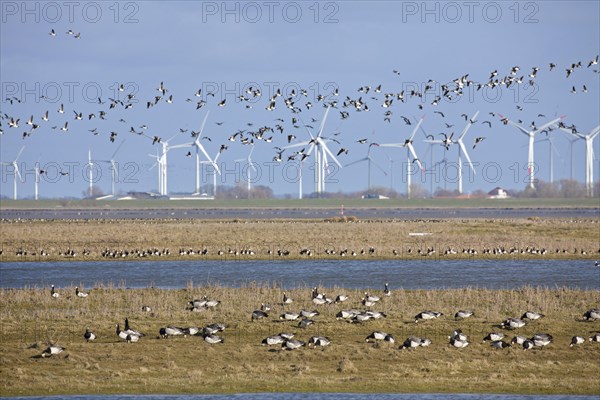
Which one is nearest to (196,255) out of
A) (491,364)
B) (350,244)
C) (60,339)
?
(350,244)

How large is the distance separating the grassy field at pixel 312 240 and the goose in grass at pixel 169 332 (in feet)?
107

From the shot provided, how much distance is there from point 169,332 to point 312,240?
157ft

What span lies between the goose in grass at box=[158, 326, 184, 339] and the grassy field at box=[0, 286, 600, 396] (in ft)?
0.99

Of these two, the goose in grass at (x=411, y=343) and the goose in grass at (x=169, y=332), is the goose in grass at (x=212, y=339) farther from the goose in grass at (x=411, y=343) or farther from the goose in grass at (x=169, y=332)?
the goose in grass at (x=411, y=343)

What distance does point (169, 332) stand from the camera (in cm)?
3134

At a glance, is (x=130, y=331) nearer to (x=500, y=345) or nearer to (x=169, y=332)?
(x=169, y=332)

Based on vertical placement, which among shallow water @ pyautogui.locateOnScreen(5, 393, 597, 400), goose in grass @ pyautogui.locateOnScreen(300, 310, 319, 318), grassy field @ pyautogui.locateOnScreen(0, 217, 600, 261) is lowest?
shallow water @ pyautogui.locateOnScreen(5, 393, 597, 400)

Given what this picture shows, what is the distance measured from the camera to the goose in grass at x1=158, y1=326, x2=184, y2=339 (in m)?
31.3

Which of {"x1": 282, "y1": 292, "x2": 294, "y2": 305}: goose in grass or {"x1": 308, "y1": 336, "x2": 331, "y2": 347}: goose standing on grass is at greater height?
{"x1": 282, "y1": 292, "x2": 294, "y2": 305}: goose in grass

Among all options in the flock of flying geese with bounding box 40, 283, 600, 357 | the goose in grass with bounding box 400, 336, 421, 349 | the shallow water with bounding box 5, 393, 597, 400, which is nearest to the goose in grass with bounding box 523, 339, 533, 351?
the flock of flying geese with bounding box 40, 283, 600, 357

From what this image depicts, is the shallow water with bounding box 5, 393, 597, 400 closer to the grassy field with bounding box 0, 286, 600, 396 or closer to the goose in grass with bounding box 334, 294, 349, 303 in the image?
the grassy field with bounding box 0, 286, 600, 396

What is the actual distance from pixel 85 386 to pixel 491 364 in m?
9.88

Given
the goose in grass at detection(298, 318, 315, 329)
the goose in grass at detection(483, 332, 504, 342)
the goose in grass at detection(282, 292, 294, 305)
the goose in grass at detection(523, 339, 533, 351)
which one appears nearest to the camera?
the goose in grass at detection(523, 339, 533, 351)

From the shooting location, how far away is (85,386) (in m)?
26.0
